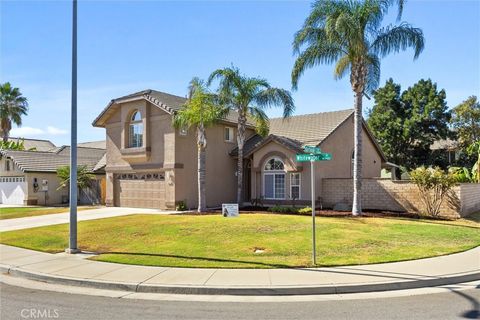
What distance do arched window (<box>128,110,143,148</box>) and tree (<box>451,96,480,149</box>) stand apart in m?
30.9

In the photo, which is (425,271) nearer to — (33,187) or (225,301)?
(225,301)

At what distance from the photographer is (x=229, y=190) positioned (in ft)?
86.4

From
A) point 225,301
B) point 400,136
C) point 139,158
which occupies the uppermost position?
point 400,136

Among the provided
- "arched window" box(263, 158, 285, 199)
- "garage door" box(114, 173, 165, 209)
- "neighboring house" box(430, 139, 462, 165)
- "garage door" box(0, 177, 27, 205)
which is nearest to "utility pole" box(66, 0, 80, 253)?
"garage door" box(114, 173, 165, 209)

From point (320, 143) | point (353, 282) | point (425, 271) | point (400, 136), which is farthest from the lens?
point (400, 136)

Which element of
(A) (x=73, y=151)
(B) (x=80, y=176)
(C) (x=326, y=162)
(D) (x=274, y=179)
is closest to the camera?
(A) (x=73, y=151)

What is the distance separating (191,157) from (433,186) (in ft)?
43.7

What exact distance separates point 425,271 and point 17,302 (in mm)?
8389

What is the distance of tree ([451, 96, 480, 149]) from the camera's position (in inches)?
1528

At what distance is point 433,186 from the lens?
1944 cm

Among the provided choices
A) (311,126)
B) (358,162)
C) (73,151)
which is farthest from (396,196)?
(73,151)

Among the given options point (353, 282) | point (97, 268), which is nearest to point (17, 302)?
point (97, 268)

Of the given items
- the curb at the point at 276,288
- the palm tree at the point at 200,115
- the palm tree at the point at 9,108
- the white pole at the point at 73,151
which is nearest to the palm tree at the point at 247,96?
Answer: the palm tree at the point at 200,115

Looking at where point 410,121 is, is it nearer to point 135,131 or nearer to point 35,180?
point 135,131
